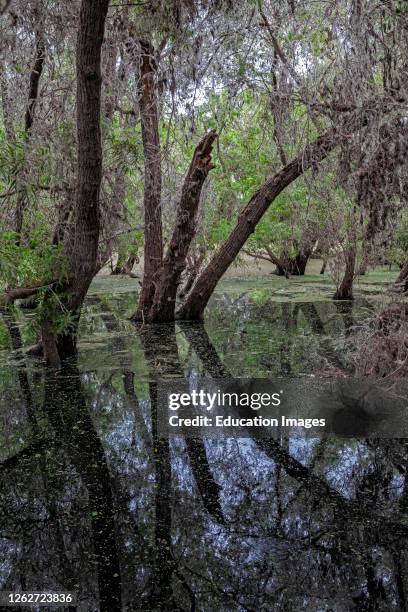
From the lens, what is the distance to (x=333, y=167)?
6258 mm

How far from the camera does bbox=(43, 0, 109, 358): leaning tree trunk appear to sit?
15.0 feet

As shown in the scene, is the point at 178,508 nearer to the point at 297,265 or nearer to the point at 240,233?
the point at 240,233

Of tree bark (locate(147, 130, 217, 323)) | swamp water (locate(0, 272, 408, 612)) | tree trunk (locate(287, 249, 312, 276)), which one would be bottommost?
tree trunk (locate(287, 249, 312, 276))

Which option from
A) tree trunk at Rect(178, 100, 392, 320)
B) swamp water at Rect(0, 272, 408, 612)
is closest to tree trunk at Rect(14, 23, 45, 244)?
swamp water at Rect(0, 272, 408, 612)

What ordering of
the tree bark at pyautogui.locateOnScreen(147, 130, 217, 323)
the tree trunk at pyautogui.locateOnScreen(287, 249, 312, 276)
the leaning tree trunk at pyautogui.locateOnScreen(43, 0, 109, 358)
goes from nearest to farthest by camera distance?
the leaning tree trunk at pyautogui.locateOnScreen(43, 0, 109, 358), the tree bark at pyautogui.locateOnScreen(147, 130, 217, 323), the tree trunk at pyautogui.locateOnScreen(287, 249, 312, 276)

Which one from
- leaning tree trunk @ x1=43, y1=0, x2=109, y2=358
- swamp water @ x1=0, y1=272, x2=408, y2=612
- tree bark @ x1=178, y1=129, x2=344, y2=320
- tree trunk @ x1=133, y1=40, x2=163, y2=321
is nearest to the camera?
swamp water @ x1=0, y1=272, x2=408, y2=612

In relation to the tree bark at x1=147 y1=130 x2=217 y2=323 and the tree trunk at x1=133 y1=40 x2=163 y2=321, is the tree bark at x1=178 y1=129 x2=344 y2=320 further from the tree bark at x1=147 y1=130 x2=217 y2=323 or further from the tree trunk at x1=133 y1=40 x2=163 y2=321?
the tree trunk at x1=133 y1=40 x2=163 y2=321

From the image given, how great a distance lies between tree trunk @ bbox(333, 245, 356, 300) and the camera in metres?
11.6

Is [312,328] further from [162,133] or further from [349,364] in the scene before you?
[162,133]

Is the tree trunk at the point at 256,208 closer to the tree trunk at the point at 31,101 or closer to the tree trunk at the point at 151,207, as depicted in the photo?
the tree trunk at the point at 151,207

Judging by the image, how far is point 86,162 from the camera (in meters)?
5.43

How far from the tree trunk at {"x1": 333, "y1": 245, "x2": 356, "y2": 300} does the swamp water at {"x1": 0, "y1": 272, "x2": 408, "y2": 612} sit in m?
5.83

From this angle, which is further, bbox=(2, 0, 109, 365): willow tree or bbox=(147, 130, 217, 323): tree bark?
bbox=(147, 130, 217, 323): tree bark

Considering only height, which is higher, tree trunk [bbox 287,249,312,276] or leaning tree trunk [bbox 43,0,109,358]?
leaning tree trunk [bbox 43,0,109,358]
